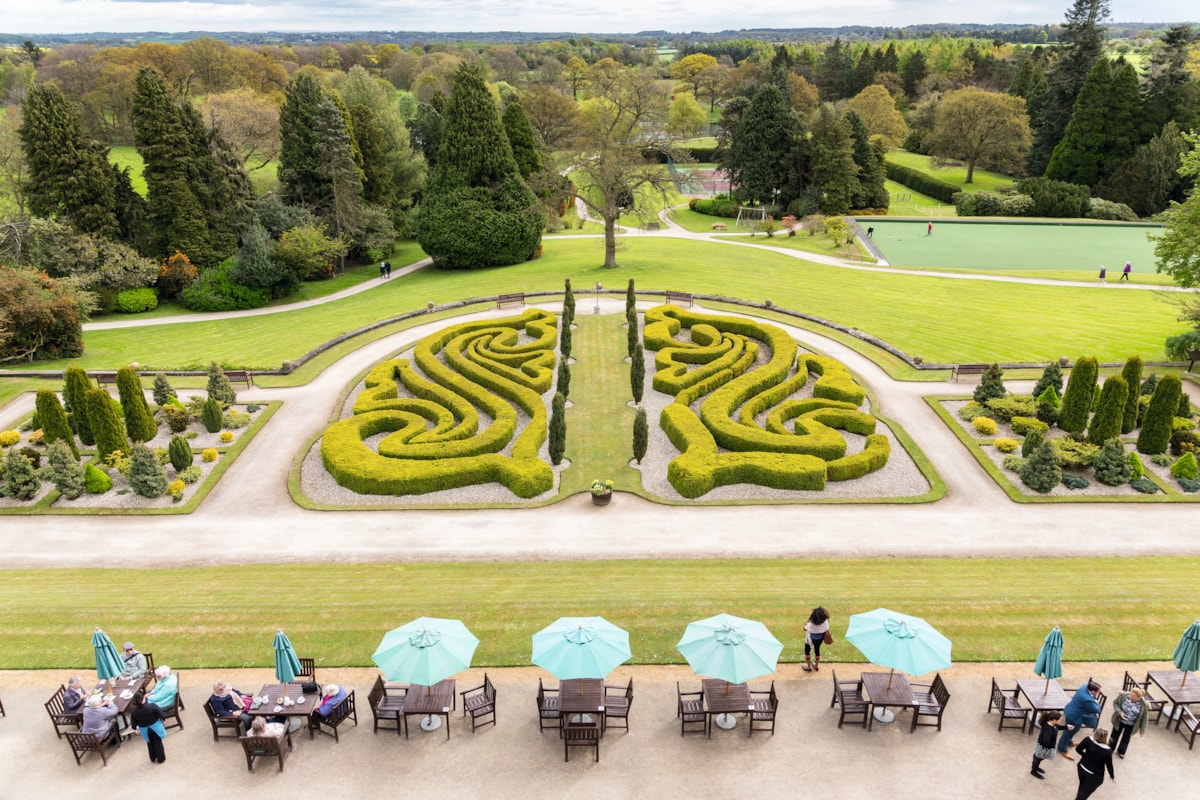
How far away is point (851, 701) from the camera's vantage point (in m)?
17.8

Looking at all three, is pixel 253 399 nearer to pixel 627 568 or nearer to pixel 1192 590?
pixel 627 568

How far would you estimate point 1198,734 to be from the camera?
17109 millimetres

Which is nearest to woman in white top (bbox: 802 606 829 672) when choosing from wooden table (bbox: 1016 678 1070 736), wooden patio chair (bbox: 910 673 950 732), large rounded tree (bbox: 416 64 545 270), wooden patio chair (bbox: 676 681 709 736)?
wooden patio chair (bbox: 910 673 950 732)

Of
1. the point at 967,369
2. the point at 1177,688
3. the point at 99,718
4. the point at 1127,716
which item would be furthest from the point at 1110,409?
the point at 99,718

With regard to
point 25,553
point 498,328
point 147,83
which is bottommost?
point 25,553

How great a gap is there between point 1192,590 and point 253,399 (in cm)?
4207

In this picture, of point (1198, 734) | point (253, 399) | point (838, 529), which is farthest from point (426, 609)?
point (253, 399)

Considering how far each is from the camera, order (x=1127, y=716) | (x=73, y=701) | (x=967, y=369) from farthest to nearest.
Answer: (x=967, y=369), (x=73, y=701), (x=1127, y=716)

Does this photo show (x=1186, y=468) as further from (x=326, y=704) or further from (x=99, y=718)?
(x=99, y=718)

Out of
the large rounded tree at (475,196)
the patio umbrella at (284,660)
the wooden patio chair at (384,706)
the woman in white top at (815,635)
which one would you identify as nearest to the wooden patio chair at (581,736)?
the wooden patio chair at (384,706)

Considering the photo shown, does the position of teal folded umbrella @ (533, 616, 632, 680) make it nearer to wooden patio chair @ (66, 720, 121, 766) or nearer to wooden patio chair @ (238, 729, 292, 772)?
wooden patio chair @ (238, 729, 292, 772)

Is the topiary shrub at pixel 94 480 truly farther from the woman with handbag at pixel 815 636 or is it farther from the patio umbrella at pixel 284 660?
the woman with handbag at pixel 815 636

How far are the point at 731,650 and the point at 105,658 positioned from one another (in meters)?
15.2

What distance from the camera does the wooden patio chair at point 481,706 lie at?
57.9 ft
